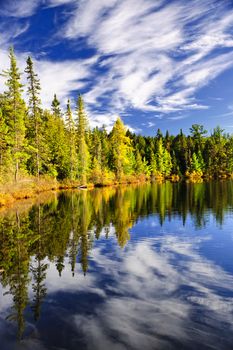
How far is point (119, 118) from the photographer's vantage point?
7519 centimetres

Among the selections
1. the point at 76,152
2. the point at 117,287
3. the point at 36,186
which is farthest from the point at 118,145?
the point at 117,287

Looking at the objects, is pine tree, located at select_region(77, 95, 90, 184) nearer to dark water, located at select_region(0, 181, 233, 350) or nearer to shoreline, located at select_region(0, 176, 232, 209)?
shoreline, located at select_region(0, 176, 232, 209)

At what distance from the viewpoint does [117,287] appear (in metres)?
9.95

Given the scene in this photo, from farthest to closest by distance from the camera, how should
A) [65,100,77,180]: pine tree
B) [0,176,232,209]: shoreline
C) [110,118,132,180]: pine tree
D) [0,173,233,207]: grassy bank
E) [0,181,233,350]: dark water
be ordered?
[110,118,132,180]: pine tree → [65,100,77,180]: pine tree → [0,173,233,207]: grassy bank → [0,176,232,209]: shoreline → [0,181,233,350]: dark water

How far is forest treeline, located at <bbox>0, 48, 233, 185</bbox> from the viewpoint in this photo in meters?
45.3

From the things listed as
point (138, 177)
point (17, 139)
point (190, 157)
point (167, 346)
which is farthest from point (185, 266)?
point (190, 157)

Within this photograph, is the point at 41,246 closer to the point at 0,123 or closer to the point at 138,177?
the point at 0,123

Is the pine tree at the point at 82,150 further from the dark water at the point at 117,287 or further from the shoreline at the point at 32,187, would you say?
the dark water at the point at 117,287

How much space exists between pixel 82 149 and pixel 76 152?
4.05m

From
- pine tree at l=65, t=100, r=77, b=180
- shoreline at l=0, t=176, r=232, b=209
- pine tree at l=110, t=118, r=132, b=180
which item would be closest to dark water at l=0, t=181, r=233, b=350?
shoreline at l=0, t=176, r=232, b=209

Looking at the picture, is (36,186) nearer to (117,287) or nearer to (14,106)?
(14,106)

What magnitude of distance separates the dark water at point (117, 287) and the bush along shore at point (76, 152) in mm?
19189

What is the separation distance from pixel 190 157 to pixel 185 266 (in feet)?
357

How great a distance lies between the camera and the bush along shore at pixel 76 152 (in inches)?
1741
